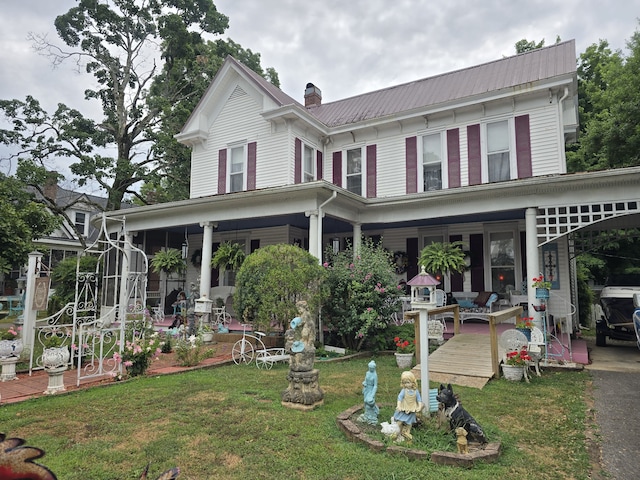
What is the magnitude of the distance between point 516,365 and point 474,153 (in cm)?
712

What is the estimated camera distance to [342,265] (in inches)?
406

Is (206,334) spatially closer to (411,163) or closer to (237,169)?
(237,169)

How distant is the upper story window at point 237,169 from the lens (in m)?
14.4

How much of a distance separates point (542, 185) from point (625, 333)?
15.1ft

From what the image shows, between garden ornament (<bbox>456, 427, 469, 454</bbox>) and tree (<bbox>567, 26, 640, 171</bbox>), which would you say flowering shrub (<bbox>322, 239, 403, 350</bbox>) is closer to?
garden ornament (<bbox>456, 427, 469, 454</bbox>)

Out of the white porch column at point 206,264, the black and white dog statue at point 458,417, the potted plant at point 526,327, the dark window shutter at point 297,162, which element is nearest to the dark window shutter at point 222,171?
the white porch column at point 206,264

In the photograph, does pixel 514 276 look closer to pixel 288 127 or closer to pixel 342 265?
pixel 342 265

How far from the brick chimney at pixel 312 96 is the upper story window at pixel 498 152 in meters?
8.34

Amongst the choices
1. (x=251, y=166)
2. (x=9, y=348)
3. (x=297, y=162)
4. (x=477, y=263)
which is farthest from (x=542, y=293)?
(x=9, y=348)

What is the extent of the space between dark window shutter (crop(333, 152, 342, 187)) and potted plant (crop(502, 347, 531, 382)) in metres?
8.53

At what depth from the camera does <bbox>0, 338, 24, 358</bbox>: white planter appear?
7121 mm

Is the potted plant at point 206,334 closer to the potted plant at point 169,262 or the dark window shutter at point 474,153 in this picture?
the potted plant at point 169,262

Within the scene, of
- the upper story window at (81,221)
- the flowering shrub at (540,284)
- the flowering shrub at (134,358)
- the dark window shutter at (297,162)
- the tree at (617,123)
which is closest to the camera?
the flowering shrub at (134,358)

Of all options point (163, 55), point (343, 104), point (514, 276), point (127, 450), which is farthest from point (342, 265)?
point (163, 55)
